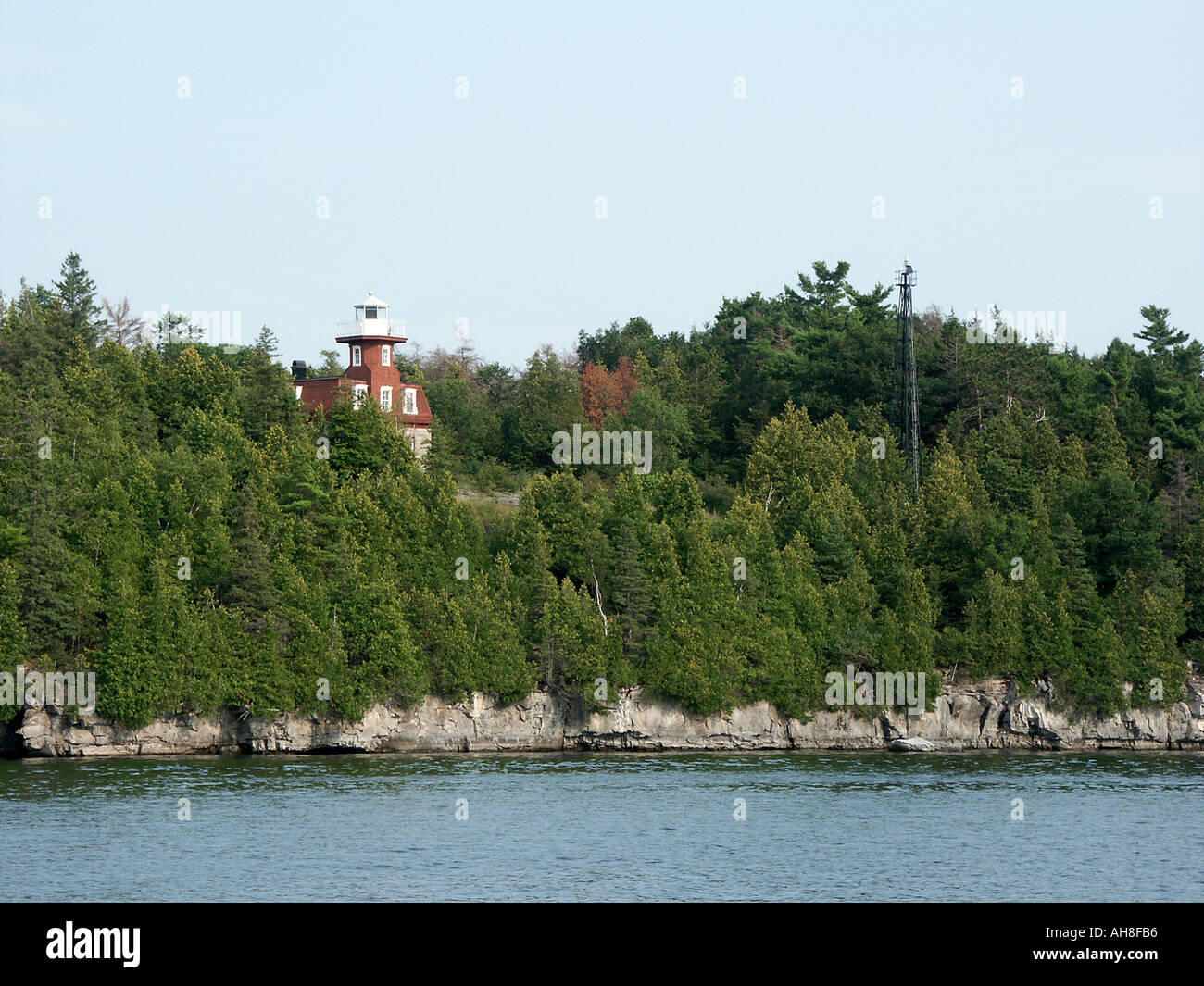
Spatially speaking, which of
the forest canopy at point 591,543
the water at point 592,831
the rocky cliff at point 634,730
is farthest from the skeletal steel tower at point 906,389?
the water at point 592,831

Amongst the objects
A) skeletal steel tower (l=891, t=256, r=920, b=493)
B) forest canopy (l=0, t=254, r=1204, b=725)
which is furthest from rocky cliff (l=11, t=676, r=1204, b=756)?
skeletal steel tower (l=891, t=256, r=920, b=493)

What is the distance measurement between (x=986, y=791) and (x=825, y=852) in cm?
1435

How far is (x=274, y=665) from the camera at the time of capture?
69625mm

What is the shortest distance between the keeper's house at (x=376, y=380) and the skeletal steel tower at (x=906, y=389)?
31.2 m

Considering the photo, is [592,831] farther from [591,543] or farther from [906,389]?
[906,389]

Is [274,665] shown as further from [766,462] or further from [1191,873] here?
[1191,873]

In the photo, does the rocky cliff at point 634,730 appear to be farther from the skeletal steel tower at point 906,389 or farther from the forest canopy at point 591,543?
the skeletal steel tower at point 906,389

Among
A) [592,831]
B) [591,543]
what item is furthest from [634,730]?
[592,831]

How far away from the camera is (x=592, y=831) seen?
158ft

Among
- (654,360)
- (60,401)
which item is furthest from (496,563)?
(654,360)

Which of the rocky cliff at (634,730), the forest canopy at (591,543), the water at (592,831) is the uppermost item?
the forest canopy at (591,543)

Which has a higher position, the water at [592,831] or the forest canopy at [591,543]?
the forest canopy at [591,543]

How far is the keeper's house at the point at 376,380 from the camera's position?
303 feet
